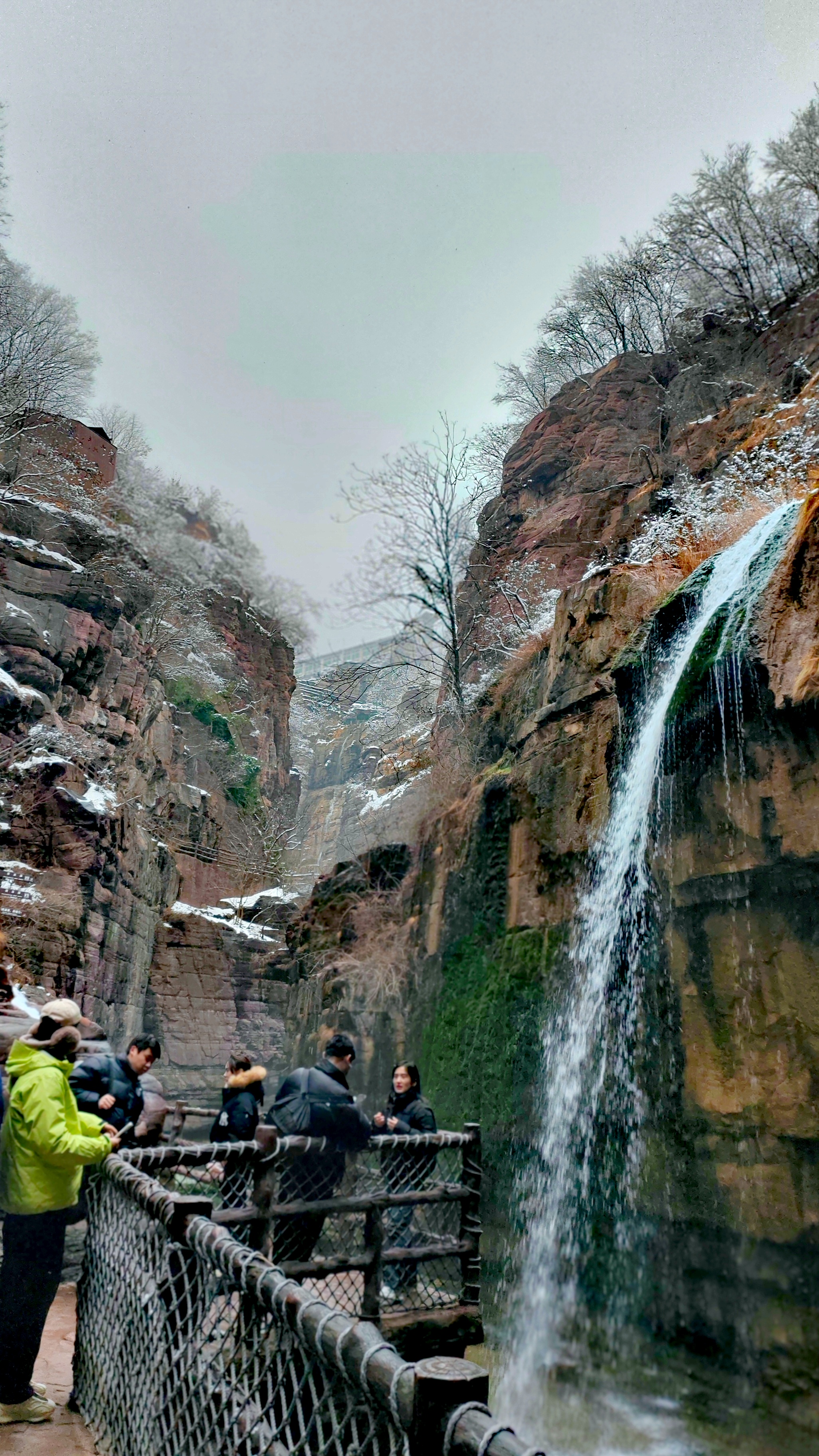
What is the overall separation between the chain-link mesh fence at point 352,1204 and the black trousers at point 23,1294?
1.51ft

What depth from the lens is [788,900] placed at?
5875 mm

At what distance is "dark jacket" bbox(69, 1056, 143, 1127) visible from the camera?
4.31 m

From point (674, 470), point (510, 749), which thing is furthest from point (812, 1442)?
point (674, 470)

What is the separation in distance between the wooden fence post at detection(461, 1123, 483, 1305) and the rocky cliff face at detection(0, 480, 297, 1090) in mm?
12415

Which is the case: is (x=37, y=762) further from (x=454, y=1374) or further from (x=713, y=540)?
(x=454, y=1374)

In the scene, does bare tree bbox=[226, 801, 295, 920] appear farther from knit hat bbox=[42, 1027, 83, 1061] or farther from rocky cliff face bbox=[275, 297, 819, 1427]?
knit hat bbox=[42, 1027, 83, 1061]

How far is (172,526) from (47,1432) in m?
40.5

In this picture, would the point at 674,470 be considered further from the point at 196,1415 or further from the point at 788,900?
the point at 196,1415

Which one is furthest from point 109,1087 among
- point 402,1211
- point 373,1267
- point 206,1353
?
point 206,1353

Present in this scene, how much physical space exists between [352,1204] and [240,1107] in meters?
1.58

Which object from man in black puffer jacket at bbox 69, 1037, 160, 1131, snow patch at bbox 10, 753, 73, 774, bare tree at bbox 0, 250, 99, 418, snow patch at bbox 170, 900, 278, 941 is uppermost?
bare tree at bbox 0, 250, 99, 418

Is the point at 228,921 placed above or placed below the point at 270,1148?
above

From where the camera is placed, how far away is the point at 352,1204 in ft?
13.4

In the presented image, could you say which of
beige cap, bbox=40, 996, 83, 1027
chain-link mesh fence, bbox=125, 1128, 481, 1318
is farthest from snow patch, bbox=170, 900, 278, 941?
beige cap, bbox=40, 996, 83, 1027
